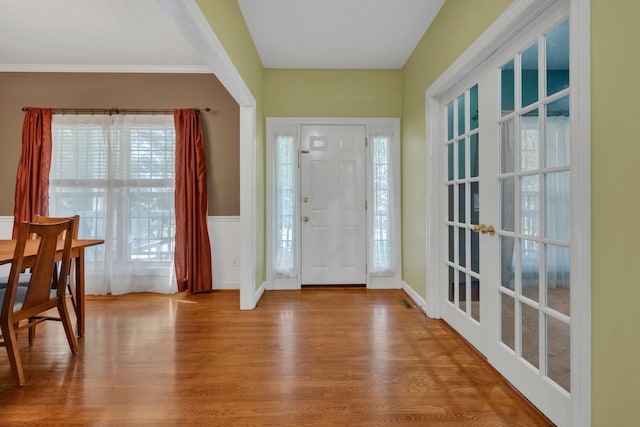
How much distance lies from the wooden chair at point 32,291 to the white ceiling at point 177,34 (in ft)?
6.50

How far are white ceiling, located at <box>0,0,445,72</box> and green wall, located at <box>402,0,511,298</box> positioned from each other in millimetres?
205

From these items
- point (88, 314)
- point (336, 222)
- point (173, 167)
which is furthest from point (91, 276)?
point (336, 222)

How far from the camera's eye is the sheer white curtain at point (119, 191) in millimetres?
3729

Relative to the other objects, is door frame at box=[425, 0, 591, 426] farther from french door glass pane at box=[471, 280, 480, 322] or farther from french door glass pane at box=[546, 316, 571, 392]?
french door glass pane at box=[471, 280, 480, 322]

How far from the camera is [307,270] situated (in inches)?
154

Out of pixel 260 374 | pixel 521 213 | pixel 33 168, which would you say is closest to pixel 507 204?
pixel 521 213

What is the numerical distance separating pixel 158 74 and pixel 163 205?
1.58 m

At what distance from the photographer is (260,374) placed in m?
1.97

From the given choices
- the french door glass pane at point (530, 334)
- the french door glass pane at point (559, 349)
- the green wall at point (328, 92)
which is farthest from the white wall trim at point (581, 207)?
the green wall at point (328, 92)

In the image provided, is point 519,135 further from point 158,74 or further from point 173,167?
point 158,74

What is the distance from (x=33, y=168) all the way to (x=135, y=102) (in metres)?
1.36

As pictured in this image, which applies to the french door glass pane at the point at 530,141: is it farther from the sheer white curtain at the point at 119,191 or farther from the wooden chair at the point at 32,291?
the sheer white curtain at the point at 119,191

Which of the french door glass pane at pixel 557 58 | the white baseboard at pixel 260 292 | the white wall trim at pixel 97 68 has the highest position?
the white wall trim at pixel 97 68

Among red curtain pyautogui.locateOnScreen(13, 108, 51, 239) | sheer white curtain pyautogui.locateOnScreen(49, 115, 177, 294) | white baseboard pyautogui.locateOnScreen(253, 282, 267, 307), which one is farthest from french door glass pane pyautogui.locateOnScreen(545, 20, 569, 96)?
red curtain pyautogui.locateOnScreen(13, 108, 51, 239)
